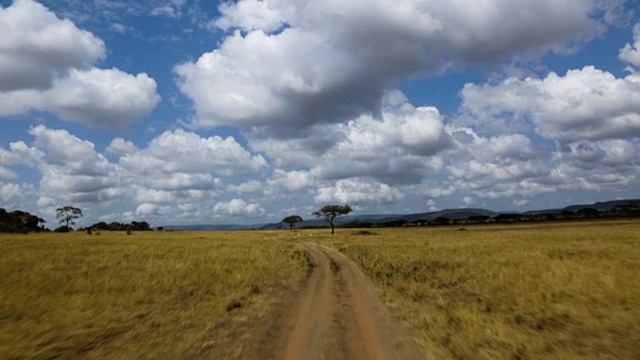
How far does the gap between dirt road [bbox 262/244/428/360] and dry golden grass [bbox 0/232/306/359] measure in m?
1.26

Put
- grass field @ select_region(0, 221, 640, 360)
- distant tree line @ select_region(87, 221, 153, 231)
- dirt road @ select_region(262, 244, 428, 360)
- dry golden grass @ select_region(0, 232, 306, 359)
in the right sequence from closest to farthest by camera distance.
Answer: dirt road @ select_region(262, 244, 428, 360)
dry golden grass @ select_region(0, 232, 306, 359)
grass field @ select_region(0, 221, 640, 360)
distant tree line @ select_region(87, 221, 153, 231)

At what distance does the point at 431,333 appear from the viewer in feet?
42.3

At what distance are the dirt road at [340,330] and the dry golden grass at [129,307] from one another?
4.12ft

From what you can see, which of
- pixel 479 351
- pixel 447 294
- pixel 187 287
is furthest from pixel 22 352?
pixel 447 294

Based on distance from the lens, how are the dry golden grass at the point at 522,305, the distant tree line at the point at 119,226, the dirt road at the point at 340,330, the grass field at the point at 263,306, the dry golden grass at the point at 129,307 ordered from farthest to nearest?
the distant tree line at the point at 119,226, the dry golden grass at the point at 522,305, the grass field at the point at 263,306, the dry golden grass at the point at 129,307, the dirt road at the point at 340,330

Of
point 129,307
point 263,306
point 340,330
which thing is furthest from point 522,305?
point 129,307

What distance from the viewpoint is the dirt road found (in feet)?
34.9

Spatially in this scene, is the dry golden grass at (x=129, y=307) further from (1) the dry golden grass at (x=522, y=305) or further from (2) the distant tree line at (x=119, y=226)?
(2) the distant tree line at (x=119, y=226)

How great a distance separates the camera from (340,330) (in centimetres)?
1265

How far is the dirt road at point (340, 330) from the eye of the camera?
10625mm

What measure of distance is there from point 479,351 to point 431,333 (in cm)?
182

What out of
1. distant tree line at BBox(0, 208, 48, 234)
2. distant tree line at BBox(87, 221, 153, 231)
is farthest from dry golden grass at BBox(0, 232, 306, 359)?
distant tree line at BBox(87, 221, 153, 231)

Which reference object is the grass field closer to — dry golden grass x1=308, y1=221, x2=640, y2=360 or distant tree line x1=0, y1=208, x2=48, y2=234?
dry golden grass x1=308, y1=221, x2=640, y2=360

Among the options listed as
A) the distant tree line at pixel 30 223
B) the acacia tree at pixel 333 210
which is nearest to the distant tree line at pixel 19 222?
the distant tree line at pixel 30 223
